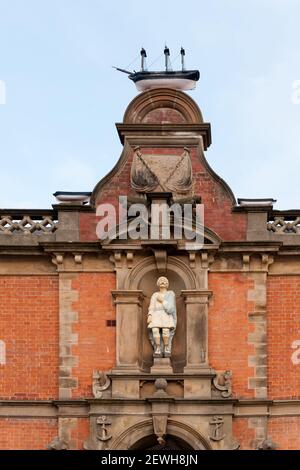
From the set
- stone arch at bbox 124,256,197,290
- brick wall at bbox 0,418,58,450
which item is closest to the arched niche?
stone arch at bbox 124,256,197,290

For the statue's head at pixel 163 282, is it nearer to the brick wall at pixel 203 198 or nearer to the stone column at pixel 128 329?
the stone column at pixel 128 329

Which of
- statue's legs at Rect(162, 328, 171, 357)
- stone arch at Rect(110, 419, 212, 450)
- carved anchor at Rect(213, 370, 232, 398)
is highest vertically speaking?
statue's legs at Rect(162, 328, 171, 357)

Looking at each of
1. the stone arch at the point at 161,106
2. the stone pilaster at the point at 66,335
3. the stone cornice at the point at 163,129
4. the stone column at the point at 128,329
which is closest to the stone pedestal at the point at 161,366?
the stone column at the point at 128,329

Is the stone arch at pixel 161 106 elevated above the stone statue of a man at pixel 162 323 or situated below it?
above

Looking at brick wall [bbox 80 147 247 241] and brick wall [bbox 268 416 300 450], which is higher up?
brick wall [bbox 80 147 247 241]

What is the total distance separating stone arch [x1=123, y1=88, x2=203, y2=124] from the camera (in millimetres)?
38062

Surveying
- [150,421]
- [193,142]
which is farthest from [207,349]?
[193,142]

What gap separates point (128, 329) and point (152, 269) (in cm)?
136

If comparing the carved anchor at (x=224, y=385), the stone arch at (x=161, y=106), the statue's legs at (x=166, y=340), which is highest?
the stone arch at (x=161, y=106)

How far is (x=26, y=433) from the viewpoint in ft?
120

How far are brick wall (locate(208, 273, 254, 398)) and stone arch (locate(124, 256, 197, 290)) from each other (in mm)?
476

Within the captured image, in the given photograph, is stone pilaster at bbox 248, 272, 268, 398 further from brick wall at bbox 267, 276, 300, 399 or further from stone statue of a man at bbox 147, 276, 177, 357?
stone statue of a man at bbox 147, 276, 177, 357

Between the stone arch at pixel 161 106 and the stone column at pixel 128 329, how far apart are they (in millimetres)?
3784

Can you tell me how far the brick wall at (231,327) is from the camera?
3684 cm
